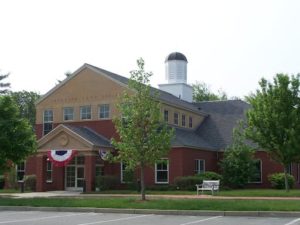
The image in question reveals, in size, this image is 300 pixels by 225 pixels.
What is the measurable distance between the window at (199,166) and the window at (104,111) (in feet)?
24.9

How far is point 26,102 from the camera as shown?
82688 mm

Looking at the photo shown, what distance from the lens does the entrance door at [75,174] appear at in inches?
1561

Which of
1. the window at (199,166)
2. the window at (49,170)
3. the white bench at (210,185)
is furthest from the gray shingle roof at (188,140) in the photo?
the window at (49,170)

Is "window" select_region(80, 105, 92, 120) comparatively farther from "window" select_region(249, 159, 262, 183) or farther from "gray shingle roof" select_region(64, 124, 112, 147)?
"window" select_region(249, 159, 262, 183)

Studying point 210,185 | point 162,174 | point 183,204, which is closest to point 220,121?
point 162,174

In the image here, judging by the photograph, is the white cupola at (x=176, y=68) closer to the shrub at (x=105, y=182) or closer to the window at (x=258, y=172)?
the window at (x=258, y=172)

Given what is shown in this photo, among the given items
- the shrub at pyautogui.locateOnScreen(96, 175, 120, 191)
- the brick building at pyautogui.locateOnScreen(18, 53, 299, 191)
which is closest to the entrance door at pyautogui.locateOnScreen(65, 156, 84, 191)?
the brick building at pyautogui.locateOnScreen(18, 53, 299, 191)

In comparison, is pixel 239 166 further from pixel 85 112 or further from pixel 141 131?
pixel 141 131

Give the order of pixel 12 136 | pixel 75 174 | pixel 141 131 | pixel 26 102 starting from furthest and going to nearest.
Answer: pixel 26 102 < pixel 75 174 < pixel 12 136 < pixel 141 131

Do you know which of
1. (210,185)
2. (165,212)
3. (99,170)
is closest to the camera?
(165,212)

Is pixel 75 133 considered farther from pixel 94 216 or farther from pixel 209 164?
pixel 94 216

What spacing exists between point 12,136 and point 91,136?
8233 mm

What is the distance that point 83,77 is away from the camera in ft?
137

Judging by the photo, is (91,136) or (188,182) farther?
(91,136)
